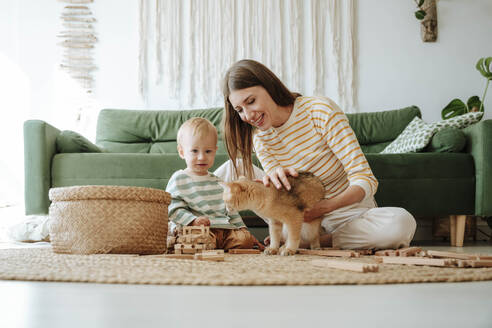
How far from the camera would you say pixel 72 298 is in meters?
0.77

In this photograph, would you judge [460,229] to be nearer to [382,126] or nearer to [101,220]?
[382,126]

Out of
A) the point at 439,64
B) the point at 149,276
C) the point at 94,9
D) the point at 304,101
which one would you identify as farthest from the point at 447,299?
the point at 94,9

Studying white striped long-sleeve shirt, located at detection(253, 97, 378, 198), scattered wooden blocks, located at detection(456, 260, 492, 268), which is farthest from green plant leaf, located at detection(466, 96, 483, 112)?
scattered wooden blocks, located at detection(456, 260, 492, 268)

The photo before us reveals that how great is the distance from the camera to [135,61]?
13.3 ft

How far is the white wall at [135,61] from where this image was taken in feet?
13.1

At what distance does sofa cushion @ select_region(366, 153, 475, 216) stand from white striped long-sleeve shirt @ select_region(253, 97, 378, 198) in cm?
106

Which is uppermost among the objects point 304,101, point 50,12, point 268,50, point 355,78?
point 50,12

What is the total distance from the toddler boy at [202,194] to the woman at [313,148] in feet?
0.50

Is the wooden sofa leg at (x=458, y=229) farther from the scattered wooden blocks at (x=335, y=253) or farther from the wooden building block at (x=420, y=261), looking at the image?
the wooden building block at (x=420, y=261)

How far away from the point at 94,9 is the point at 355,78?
2.43 metres

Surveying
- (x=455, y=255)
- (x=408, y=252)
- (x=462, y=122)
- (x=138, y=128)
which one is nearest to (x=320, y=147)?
(x=408, y=252)

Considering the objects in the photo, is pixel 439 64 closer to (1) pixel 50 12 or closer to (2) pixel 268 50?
(2) pixel 268 50

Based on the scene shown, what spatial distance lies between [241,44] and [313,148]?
2525 millimetres

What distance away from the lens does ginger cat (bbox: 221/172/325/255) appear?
150cm
